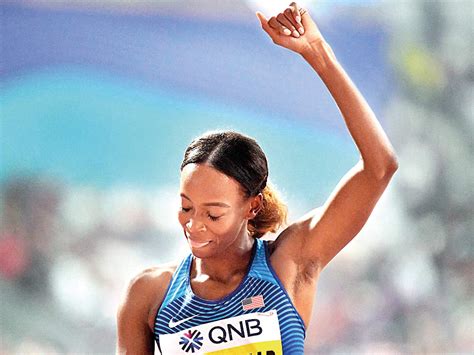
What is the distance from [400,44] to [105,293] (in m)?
1.93

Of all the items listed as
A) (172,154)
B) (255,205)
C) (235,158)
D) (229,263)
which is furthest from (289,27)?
(172,154)

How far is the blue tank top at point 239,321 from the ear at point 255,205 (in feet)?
0.34

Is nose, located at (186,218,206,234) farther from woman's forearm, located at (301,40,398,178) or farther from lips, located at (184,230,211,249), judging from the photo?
woman's forearm, located at (301,40,398,178)

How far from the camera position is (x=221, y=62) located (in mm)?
4480

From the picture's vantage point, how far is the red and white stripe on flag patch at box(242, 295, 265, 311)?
188 centimetres

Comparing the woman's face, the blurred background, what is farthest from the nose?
the blurred background

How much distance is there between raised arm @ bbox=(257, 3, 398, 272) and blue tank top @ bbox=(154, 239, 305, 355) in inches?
3.3

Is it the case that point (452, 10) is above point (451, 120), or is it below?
above

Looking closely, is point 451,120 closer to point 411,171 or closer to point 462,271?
point 411,171

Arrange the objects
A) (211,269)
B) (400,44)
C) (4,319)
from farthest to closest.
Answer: (400,44) < (4,319) < (211,269)

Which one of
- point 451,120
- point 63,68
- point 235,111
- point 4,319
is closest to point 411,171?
point 451,120

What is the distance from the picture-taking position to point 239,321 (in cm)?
187

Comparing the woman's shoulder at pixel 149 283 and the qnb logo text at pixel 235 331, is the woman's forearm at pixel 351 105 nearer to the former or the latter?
the qnb logo text at pixel 235 331

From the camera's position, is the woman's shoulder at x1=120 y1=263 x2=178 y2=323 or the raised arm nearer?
the raised arm
